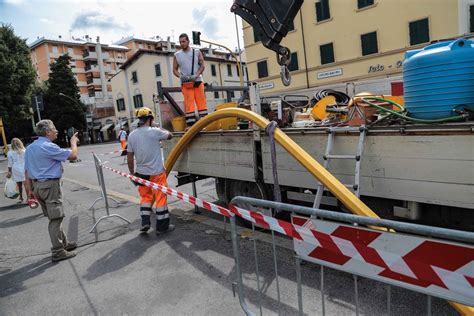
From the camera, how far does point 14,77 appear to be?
32.0 meters

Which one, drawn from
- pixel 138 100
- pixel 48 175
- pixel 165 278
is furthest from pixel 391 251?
pixel 138 100

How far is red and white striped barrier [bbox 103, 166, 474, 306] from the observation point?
1.83m

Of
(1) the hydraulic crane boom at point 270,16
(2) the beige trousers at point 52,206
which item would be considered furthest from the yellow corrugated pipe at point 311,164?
(2) the beige trousers at point 52,206

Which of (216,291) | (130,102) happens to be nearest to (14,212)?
(216,291)

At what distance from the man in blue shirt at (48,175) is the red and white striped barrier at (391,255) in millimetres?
3281

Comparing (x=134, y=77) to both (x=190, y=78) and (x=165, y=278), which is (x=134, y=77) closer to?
(x=190, y=78)

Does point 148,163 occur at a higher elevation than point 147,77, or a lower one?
lower

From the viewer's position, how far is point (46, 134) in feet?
15.7

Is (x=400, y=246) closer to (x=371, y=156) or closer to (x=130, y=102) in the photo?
(x=371, y=156)

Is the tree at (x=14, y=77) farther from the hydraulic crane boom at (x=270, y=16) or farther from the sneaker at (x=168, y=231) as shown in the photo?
the hydraulic crane boom at (x=270, y=16)

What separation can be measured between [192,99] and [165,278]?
3.69 m

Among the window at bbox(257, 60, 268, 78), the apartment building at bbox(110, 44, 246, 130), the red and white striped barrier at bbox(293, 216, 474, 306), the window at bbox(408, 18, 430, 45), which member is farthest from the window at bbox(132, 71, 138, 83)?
the red and white striped barrier at bbox(293, 216, 474, 306)

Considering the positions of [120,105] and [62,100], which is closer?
[62,100]

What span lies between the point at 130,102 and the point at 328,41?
31.3 metres
